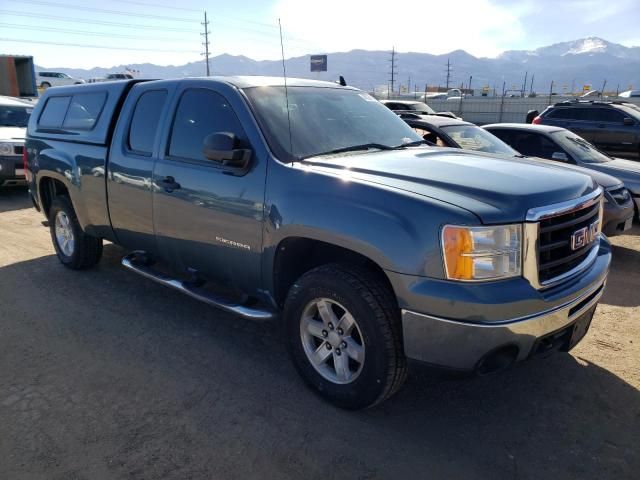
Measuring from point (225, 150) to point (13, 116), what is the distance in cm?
1009

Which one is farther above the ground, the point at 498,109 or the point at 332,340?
the point at 498,109

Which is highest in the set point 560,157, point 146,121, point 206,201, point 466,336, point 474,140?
point 146,121

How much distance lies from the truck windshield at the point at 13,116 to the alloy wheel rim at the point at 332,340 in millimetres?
10342

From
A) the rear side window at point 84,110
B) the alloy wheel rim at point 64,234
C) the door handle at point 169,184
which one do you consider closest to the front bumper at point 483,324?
the door handle at point 169,184

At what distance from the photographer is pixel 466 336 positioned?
2.43 meters

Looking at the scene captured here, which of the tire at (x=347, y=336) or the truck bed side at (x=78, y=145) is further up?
the truck bed side at (x=78, y=145)

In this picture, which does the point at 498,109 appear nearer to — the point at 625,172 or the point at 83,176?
the point at 625,172

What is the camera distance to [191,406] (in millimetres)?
3078

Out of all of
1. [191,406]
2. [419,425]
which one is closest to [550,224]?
[419,425]

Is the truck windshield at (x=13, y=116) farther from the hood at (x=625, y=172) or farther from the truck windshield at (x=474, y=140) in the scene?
the hood at (x=625, y=172)

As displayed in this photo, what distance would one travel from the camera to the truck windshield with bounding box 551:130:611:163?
7543 mm

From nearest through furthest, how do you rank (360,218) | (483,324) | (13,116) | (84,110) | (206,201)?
(483,324), (360,218), (206,201), (84,110), (13,116)

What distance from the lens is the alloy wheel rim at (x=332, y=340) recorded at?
9.61 feet

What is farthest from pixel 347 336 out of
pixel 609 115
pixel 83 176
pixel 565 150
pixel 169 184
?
pixel 609 115
